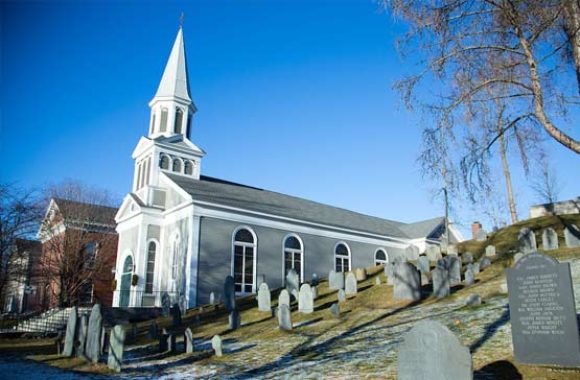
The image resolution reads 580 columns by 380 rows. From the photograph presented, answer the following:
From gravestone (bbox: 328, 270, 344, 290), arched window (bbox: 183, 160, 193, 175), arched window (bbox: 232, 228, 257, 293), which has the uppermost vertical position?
arched window (bbox: 183, 160, 193, 175)

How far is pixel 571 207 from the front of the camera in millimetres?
27344

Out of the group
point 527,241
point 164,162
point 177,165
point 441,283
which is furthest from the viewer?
point 177,165

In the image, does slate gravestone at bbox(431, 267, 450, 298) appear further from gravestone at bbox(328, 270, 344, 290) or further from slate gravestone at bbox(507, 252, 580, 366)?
gravestone at bbox(328, 270, 344, 290)

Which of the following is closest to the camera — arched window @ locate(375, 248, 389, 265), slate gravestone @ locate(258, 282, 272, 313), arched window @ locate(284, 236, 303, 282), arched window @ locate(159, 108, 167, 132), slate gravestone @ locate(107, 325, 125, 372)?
slate gravestone @ locate(107, 325, 125, 372)

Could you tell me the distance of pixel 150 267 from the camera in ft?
85.8

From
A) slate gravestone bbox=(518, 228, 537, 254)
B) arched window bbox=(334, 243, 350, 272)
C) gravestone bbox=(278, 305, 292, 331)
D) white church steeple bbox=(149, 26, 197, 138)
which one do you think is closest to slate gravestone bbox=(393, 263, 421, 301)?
gravestone bbox=(278, 305, 292, 331)

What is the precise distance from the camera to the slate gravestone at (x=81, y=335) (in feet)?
38.2

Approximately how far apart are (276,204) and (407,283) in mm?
16821

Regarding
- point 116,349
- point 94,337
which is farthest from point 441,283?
point 94,337

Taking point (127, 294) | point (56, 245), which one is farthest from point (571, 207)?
point (56, 245)

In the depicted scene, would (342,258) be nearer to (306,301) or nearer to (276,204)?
(276,204)

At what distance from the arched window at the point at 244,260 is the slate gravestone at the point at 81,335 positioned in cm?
1276

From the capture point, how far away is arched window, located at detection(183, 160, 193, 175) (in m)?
29.6

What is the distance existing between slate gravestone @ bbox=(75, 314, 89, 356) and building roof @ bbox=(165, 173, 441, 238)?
39.7 ft
